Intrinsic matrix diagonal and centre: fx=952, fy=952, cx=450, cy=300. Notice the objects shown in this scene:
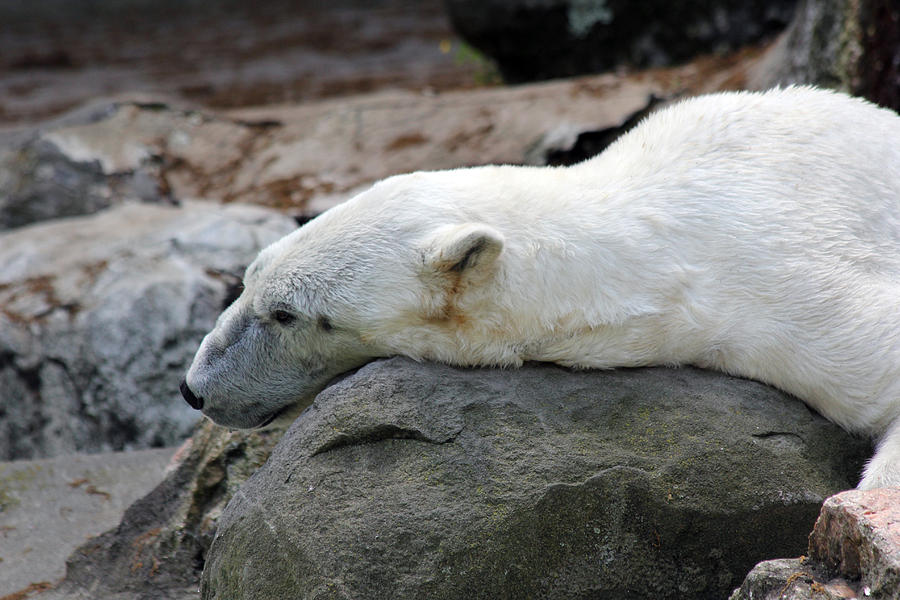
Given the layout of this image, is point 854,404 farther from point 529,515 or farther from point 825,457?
point 529,515

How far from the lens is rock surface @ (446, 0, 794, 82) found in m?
8.14

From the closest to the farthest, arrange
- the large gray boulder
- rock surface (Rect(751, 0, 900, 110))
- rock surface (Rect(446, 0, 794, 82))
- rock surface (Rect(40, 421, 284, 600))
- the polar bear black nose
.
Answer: the large gray boulder < the polar bear black nose < rock surface (Rect(40, 421, 284, 600)) < rock surface (Rect(751, 0, 900, 110)) < rock surface (Rect(446, 0, 794, 82))

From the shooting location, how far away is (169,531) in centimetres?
350

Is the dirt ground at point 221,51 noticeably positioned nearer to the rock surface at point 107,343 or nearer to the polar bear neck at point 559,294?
the rock surface at point 107,343

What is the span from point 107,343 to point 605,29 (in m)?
5.35

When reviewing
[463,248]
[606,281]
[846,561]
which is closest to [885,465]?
[846,561]

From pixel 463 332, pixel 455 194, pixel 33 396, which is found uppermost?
pixel 455 194

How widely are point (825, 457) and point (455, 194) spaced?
4.66 feet

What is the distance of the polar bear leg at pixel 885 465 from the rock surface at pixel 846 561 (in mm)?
357

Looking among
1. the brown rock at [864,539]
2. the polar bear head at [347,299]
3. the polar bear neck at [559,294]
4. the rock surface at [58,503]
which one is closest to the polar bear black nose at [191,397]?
the polar bear head at [347,299]

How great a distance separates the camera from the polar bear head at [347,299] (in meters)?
2.98

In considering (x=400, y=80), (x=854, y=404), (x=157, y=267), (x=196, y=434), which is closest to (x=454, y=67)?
(x=400, y=80)

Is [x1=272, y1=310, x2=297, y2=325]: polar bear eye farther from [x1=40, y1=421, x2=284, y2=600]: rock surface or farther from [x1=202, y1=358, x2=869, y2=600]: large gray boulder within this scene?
[x1=40, y1=421, x2=284, y2=600]: rock surface

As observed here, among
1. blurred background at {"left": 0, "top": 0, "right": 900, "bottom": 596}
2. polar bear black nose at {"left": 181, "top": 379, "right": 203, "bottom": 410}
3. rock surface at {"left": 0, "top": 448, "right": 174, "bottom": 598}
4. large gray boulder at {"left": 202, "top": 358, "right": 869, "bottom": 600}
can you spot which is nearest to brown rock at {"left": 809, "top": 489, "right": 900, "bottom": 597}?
large gray boulder at {"left": 202, "top": 358, "right": 869, "bottom": 600}
